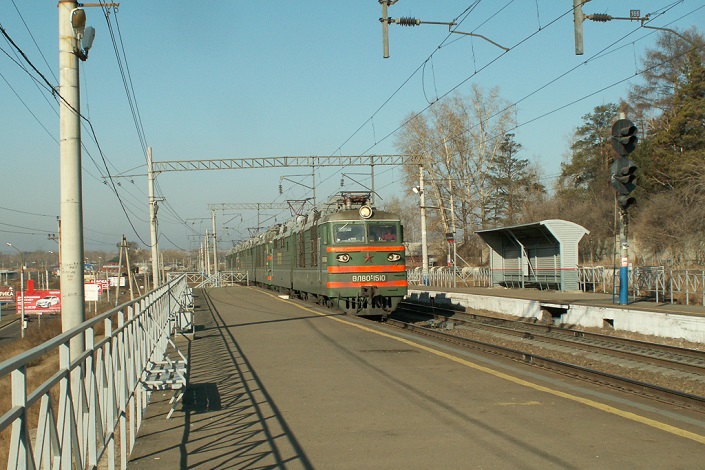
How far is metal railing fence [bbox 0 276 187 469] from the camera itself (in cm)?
312

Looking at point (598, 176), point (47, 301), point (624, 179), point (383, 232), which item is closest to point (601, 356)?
point (624, 179)

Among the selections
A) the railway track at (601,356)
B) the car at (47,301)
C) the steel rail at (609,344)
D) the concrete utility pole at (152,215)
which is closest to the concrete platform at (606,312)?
the steel rail at (609,344)

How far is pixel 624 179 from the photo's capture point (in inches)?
682

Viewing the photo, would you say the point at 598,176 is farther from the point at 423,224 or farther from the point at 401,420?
the point at 401,420

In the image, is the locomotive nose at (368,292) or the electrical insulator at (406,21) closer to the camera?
the electrical insulator at (406,21)

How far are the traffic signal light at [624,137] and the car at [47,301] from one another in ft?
175

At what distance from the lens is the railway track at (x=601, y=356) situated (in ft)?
30.2

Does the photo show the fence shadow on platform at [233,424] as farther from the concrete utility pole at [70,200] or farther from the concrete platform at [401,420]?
the concrete utility pole at [70,200]

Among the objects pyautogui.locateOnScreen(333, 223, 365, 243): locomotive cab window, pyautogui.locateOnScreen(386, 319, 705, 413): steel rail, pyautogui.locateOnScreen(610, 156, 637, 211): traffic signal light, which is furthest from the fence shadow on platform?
pyautogui.locateOnScreen(610, 156, 637, 211): traffic signal light

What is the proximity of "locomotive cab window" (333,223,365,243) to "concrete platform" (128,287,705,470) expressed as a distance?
7471 mm

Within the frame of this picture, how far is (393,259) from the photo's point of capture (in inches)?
766

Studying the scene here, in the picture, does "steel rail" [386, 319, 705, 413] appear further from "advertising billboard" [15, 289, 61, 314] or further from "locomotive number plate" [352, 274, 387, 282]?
"advertising billboard" [15, 289, 61, 314]

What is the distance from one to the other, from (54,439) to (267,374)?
22.4 feet

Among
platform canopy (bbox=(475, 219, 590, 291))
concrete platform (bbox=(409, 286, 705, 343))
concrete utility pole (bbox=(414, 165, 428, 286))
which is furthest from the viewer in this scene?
concrete utility pole (bbox=(414, 165, 428, 286))
